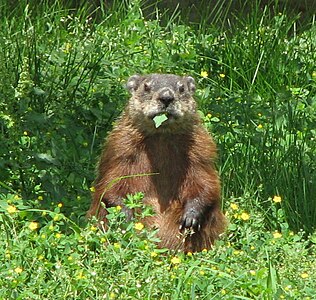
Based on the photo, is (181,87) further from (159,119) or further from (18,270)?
(18,270)

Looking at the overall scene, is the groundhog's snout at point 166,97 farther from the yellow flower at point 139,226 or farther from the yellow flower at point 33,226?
the yellow flower at point 33,226

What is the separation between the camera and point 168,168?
6520 millimetres

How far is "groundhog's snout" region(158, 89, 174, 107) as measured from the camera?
6.34 meters

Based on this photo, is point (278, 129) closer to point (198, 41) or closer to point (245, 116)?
point (245, 116)

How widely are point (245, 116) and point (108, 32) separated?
1830 mm

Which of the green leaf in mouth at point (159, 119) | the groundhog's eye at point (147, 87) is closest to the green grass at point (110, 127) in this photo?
the groundhog's eye at point (147, 87)

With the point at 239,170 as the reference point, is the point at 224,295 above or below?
above

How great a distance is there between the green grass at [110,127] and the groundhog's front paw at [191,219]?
211 millimetres

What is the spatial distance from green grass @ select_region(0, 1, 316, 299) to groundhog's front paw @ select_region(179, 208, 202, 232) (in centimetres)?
21

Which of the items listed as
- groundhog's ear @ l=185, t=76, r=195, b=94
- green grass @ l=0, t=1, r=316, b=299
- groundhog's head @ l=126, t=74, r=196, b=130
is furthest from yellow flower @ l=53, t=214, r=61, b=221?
groundhog's ear @ l=185, t=76, r=195, b=94

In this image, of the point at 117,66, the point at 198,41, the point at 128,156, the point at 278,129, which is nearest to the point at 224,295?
the point at 128,156

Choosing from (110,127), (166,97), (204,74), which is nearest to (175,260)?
(166,97)

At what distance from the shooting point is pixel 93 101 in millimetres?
7602

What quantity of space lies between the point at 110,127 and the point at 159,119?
51.6 inches
